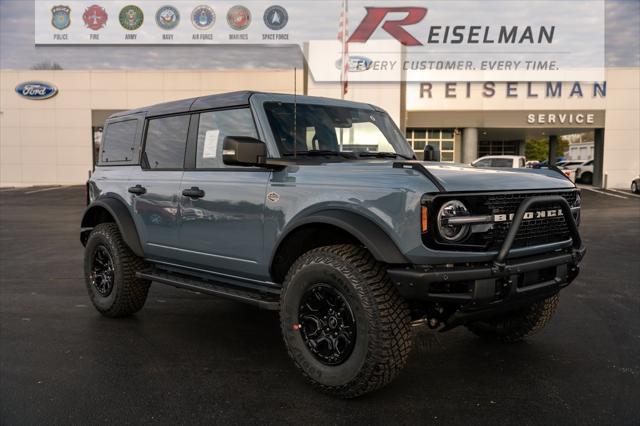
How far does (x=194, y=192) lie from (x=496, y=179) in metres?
2.36

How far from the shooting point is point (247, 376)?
410cm

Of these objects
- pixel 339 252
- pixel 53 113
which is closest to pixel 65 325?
pixel 339 252

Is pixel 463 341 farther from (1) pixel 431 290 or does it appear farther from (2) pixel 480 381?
(1) pixel 431 290

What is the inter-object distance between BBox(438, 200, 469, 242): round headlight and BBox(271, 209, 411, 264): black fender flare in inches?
11.1

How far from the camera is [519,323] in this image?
15.8 feet

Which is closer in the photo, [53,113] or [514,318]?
[514,318]

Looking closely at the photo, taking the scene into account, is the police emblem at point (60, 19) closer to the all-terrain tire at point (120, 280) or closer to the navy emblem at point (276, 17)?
the navy emblem at point (276, 17)

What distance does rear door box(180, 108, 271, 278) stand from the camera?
168 inches

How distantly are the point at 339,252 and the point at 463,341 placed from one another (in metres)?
1.92

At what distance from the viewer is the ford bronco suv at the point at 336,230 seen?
134 inches

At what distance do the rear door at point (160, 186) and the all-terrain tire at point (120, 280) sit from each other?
322 millimetres

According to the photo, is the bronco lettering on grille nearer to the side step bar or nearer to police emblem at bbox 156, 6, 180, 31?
the side step bar

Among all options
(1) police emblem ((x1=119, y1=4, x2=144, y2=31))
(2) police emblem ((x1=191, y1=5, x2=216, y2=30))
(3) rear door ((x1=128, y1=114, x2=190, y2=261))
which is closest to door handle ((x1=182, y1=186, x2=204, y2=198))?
(3) rear door ((x1=128, y1=114, x2=190, y2=261))

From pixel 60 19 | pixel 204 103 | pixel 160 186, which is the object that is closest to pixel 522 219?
pixel 204 103
